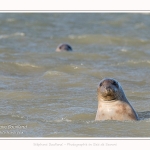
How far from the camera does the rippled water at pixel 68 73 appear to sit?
9.99 meters

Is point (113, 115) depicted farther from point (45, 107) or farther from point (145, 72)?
point (145, 72)

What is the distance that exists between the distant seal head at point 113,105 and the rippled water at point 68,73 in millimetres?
223

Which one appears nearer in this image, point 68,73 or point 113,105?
point 113,105

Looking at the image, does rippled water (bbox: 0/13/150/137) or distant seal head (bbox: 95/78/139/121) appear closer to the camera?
rippled water (bbox: 0/13/150/137)

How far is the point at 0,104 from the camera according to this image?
39.4ft

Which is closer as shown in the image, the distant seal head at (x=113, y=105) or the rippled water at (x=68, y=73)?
the rippled water at (x=68, y=73)

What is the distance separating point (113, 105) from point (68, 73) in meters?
5.31

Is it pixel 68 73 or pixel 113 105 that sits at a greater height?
pixel 68 73

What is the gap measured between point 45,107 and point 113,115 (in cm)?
178

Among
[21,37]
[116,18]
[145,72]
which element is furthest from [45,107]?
[116,18]

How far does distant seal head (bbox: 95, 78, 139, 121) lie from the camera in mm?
10276

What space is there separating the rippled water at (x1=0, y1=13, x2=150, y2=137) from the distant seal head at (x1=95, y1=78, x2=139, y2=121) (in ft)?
0.73

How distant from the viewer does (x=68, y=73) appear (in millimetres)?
15617

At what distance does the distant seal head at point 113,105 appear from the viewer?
405 inches
